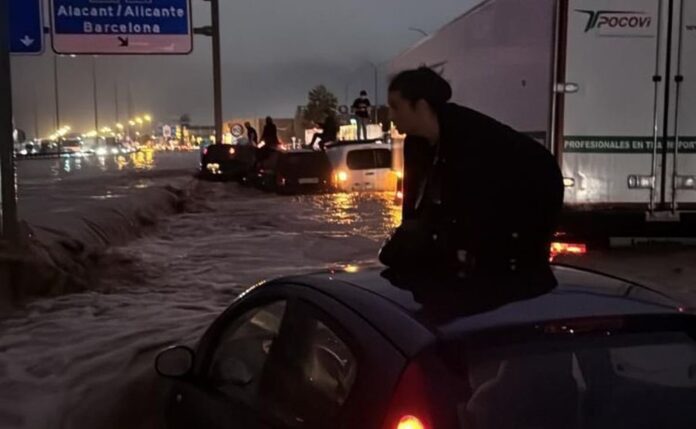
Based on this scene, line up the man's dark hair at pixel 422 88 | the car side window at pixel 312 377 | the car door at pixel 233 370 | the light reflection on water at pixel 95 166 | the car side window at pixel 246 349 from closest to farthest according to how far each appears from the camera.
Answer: the car side window at pixel 312 377, the car door at pixel 233 370, the car side window at pixel 246 349, the man's dark hair at pixel 422 88, the light reflection on water at pixel 95 166

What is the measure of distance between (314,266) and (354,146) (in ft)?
42.6

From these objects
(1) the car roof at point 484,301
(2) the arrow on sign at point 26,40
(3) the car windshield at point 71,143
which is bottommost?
Result: (3) the car windshield at point 71,143

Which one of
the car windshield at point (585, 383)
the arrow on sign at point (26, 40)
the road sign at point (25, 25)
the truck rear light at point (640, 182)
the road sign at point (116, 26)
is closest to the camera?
the car windshield at point (585, 383)

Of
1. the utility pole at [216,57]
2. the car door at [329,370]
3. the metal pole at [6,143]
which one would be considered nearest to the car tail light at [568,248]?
the metal pole at [6,143]

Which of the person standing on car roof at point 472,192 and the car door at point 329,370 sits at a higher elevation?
the person standing on car roof at point 472,192

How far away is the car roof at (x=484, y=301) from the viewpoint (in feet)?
9.20

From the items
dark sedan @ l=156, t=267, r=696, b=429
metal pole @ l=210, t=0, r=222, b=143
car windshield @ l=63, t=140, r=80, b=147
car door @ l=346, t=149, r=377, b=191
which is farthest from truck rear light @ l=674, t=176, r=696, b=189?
car windshield @ l=63, t=140, r=80, b=147

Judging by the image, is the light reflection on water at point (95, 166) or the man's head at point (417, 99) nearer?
the man's head at point (417, 99)

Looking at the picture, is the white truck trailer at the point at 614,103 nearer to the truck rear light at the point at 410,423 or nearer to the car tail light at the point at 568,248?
the car tail light at the point at 568,248

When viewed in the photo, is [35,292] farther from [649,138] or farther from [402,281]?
[402,281]

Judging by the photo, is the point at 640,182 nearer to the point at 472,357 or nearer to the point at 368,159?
the point at 472,357

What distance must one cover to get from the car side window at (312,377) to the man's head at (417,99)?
4.81ft

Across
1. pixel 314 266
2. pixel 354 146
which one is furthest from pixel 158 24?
pixel 314 266

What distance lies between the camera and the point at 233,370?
3.84 metres
